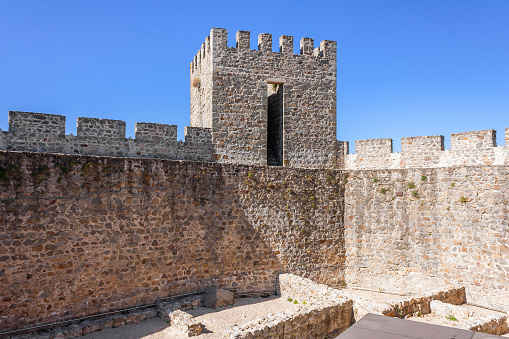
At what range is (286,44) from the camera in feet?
42.5

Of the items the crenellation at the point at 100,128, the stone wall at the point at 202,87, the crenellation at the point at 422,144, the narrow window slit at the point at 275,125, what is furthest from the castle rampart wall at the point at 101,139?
the crenellation at the point at 422,144

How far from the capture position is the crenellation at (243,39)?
12445 mm

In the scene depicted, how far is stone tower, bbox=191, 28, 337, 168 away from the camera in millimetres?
12195

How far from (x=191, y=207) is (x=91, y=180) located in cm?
266

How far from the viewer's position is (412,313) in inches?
365

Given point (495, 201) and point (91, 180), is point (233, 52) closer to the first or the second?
point (91, 180)

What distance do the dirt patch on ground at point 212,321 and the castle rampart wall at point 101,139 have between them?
441 cm

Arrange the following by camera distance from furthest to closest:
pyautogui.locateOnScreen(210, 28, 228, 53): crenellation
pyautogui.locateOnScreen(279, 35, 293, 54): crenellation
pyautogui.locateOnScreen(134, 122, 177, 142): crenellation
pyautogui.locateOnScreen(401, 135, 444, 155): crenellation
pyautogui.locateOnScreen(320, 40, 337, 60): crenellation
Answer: pyautogui.locateOnScreen(320, 40, 337, 60): crenellation, pyautogui.locateOnScreen(279, 35, 293, 54): crenellation, pyautogui.locateOnScreen(210, 28, 228, 53): crenellation, pyautogui.locateOnScreen(401, 135, 444, 155): crenellation, pyautogui.locateOnScreen(134, 122, 177, 142): crenellation

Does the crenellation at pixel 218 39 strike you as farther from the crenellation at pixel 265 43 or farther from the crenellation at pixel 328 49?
the crenellation at pixel 328 49

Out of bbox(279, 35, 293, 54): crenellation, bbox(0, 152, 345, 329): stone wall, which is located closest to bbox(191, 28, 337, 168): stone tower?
bbox(279, 35, 293, 54): crenellation

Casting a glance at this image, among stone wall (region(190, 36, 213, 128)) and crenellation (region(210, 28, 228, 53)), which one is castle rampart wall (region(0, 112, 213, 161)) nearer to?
stone wall (region(190, 36, 213, 128))

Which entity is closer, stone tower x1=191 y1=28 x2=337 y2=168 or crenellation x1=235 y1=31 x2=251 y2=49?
stone tower x1=191 y1=28 x2=337 y2=168

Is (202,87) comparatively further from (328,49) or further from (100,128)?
(328,49)

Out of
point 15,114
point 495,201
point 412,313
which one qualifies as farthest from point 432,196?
point 15,114
